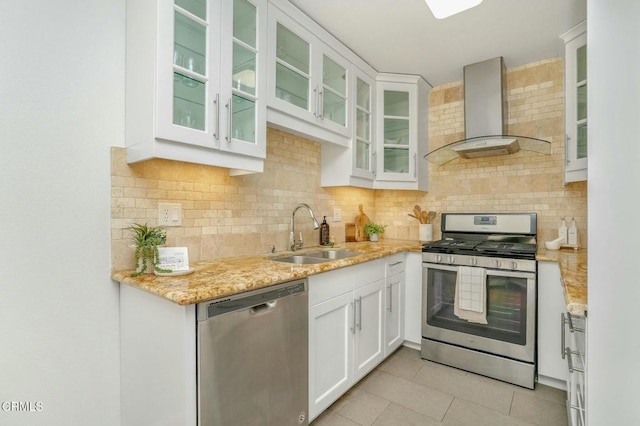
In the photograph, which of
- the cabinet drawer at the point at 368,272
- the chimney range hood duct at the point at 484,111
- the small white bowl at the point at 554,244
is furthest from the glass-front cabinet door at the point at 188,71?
the small white bowl at the point at 554,244

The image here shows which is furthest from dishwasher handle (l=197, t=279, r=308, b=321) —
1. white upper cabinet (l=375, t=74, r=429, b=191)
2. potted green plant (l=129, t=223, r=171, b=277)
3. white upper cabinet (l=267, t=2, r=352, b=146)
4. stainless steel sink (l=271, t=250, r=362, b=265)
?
white upper cabinet (l=375, t=74, r=429, b=191)

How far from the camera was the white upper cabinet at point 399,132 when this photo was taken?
302cm

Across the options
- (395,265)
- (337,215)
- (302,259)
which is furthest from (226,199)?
(395,265)

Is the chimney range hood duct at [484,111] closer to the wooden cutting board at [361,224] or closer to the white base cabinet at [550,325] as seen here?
the wooden cutting board at [361,224]

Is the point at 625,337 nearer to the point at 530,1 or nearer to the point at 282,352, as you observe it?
the point at 282,352

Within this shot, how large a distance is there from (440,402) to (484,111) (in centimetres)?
237

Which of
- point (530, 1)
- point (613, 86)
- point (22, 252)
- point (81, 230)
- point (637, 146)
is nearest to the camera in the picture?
point (637, 146)

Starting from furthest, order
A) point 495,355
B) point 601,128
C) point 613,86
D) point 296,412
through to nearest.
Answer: point 495,355
point 296,412
point 601,128
point 613,86

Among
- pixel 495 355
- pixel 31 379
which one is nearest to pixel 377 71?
pixel 495 355

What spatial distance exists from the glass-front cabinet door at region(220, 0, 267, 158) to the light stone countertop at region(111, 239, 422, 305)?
64 cm

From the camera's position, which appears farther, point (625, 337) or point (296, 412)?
point (296, 412)

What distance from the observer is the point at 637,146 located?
1.26 ft

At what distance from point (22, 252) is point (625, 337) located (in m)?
1.86

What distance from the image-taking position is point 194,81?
151 centimetres
